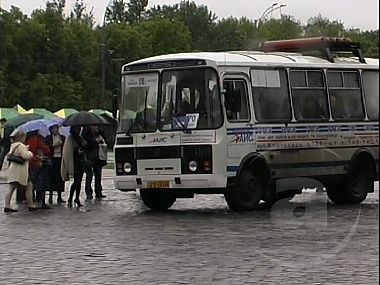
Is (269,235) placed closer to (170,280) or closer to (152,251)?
(152,251)

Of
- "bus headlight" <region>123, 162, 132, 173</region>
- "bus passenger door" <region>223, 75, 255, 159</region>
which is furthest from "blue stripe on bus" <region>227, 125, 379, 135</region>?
"bus headlight" <region>123, 162, 132, 173</region>

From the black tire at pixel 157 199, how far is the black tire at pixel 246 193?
1500 mm

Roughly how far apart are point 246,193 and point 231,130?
1127mm

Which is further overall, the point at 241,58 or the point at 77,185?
the point at 77,185

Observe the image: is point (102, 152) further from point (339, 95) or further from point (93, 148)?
point (339, 95)

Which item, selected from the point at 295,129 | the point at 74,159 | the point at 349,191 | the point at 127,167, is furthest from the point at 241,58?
the point at 74,159

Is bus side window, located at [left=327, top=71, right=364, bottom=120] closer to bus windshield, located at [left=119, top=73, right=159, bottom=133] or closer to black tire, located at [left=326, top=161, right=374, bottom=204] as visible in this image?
black tire, located at [left=326, top=161, right=374, bottom=204]

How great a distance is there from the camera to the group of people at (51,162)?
1634 cm

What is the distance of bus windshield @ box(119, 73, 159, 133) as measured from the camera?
52.2ft

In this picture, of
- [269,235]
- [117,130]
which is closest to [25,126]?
[117,130]

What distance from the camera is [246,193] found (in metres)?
15.9

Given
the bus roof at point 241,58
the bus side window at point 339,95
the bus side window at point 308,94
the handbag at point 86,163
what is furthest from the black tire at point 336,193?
the handbag at point 86,163

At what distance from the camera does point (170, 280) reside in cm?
855

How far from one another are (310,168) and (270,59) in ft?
6.35
